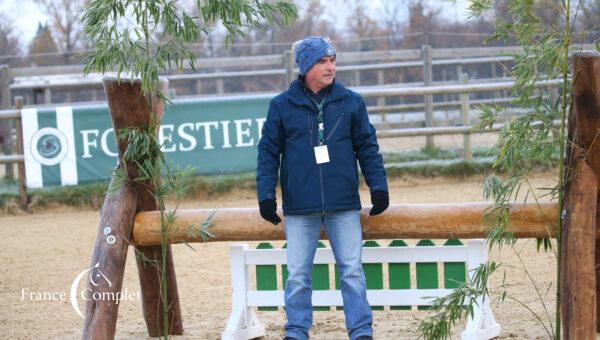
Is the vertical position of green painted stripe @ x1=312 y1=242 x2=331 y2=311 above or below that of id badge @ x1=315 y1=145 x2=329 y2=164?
below

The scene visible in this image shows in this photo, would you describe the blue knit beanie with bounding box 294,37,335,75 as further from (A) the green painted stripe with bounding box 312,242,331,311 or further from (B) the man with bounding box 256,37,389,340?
(A) the green painted stripe with bounding box 312,242,331,311

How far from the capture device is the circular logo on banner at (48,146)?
11.1 meters

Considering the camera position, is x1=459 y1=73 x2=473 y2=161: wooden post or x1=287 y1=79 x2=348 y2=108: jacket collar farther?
x1=459 y1=73 x2=473 y2=161: wooden post

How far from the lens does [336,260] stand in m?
4.82

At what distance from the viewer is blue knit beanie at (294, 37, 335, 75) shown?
4.65 metres

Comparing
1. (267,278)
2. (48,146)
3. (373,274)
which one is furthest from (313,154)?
(48,146)

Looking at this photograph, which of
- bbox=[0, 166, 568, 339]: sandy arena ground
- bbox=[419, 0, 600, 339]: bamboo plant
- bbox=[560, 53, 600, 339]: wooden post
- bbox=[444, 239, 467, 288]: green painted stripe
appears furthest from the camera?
bbox=[0, 166, 568, 339]: sandy arena ground

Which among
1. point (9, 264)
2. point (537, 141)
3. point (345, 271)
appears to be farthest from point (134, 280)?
point (537, 141)

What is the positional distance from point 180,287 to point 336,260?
98.4 inches

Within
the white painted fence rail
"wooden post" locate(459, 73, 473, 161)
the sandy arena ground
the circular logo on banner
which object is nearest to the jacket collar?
the white painted fence rail

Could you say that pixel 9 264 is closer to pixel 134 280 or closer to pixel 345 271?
pixel 134 280

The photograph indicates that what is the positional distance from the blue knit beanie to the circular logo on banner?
6.96 m

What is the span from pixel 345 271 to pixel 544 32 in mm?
1504

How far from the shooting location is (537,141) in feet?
14.2
